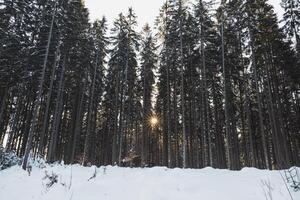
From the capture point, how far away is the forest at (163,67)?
72.1 ft

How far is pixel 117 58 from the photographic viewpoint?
98.2ft

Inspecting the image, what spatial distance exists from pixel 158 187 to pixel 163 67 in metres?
23.4

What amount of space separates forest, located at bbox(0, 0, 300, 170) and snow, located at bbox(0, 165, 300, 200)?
1166cm

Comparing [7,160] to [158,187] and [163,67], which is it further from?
[163,67]

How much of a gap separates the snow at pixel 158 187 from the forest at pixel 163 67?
1166cm

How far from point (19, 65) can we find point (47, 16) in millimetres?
5285

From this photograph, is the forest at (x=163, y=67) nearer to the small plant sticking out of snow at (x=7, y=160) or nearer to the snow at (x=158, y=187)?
the small plant sticking out of snow at (x=7, y=160)

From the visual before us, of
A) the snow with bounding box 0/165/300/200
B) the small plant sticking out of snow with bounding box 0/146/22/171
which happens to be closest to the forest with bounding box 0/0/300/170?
the small plant sticking out of snow with bounding box 0/146/22/171

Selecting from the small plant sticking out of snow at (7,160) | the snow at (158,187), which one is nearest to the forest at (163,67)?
the small plant sticking out of snow at (7,160)

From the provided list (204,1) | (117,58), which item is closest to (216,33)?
(204,1)

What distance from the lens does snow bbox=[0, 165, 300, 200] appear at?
6.84 meters

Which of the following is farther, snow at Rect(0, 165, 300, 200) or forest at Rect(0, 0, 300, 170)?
forest at Rect(0, 0, 300, 170)

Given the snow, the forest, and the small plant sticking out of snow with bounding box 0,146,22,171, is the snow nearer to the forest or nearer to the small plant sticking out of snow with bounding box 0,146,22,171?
the small plant sticking out of snow with bounding box 0,146,22,171

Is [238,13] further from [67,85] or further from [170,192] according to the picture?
[170,192]
